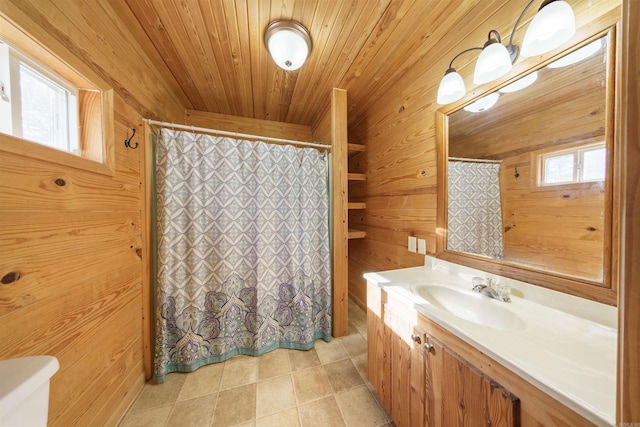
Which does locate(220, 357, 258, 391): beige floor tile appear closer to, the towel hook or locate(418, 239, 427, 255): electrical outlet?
locate(418, 239, 427, 255): electrical outlet

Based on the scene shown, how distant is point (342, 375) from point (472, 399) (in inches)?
37.5

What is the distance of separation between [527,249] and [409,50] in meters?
→ 1.38

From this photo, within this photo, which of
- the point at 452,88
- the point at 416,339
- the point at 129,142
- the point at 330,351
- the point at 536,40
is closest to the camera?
the point at 536,40

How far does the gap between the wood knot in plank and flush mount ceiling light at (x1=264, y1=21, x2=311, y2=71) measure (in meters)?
1.54

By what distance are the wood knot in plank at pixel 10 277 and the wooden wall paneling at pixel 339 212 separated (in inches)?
62.2

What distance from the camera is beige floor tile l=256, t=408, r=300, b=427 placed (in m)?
1.06

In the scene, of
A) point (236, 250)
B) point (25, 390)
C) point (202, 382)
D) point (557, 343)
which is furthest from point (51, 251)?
point (557, 343)

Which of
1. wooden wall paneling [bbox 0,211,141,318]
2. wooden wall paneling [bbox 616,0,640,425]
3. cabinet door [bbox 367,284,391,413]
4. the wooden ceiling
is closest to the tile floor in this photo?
cabinet door [bbox 367,284,391,413]

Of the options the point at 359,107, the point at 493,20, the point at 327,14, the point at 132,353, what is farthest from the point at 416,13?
the point at 132,353

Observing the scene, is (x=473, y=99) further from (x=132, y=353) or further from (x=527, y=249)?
(x=132, y=353)

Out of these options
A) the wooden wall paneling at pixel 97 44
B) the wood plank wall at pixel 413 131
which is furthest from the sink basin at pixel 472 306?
the wooden wall paneling at pixel 97 44

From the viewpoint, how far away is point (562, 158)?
786mm

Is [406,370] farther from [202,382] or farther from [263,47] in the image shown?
[263,47]

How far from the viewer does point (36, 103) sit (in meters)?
0.79
